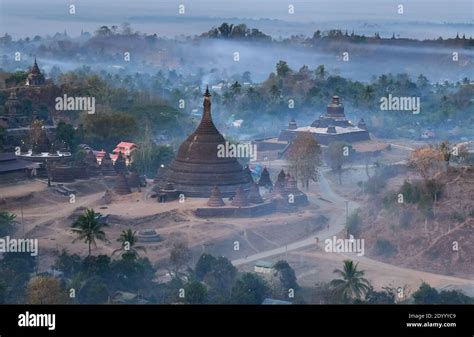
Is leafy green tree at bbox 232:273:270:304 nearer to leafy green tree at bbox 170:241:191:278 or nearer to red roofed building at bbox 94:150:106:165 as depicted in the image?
leafy green tree at bbox 170:241:191:278

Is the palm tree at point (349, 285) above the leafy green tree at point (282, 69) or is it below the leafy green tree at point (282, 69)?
below

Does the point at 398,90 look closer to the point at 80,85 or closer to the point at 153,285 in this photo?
the point at 80,85

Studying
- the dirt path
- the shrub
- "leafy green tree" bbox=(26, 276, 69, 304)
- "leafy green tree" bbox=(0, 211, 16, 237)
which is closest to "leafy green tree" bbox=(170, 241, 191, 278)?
the dirt path

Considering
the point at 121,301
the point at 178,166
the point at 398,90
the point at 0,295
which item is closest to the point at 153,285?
the point at 121,301

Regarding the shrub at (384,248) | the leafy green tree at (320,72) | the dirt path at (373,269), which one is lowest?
the dirt path at (373,269)

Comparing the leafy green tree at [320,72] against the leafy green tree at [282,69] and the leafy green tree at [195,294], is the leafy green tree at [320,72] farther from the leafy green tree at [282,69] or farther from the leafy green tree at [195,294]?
the leafy green tree at [195,294]

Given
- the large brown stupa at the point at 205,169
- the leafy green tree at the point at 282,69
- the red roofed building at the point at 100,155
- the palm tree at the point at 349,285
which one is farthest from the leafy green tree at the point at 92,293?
the leafy green tree at the point at 282,69
